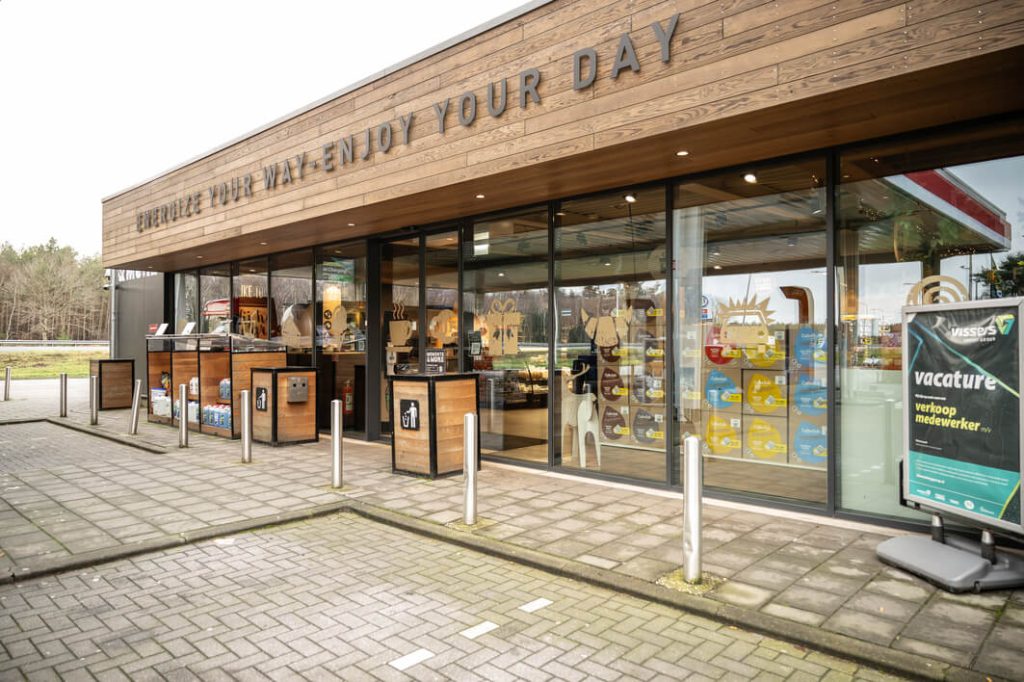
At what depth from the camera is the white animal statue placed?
7.88 m

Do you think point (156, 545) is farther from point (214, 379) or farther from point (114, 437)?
point (214, 379)

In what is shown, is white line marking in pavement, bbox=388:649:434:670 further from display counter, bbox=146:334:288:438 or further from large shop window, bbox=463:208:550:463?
display counter, bbox=146:334:288:438

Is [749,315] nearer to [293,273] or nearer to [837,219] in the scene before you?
[837,219]

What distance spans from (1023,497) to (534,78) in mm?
5142

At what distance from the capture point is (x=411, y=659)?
329 cm

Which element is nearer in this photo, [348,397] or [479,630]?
[479,630]

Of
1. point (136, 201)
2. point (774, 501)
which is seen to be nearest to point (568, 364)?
point (774, 501)

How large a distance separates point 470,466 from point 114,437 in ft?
27.7

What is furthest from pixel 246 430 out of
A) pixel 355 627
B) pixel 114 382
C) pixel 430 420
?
pixel 114 382

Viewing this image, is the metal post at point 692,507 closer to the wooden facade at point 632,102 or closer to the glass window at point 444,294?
the wooden facade at point 632,102

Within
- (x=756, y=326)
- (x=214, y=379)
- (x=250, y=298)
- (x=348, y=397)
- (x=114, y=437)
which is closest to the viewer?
(x=756, y=326)

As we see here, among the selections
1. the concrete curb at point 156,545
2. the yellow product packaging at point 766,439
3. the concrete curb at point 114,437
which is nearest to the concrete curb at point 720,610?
the concrete curb at point 156,545

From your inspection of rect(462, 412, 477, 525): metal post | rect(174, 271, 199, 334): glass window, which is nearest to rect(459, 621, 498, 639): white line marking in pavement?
rect(462, 412, 477, 525): metal post

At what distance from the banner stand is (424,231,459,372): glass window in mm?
5966
